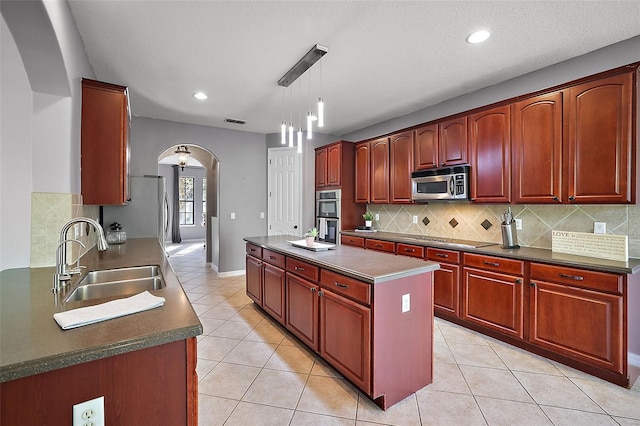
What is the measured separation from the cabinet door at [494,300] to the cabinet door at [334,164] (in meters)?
2.55

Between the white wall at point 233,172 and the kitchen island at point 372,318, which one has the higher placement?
the white wall at point 233,172

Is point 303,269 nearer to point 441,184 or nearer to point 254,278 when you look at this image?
point 254,278

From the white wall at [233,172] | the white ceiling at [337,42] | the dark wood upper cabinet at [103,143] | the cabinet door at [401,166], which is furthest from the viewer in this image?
the white wall at [233,172]

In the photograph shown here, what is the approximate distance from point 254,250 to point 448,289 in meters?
2.21

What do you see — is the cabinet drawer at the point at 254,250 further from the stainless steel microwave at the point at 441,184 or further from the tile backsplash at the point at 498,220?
the tile backsplash at the point at 498,220

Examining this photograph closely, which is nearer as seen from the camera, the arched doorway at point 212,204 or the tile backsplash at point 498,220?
the tile backsplash at point 498,220

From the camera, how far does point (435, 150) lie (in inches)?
144

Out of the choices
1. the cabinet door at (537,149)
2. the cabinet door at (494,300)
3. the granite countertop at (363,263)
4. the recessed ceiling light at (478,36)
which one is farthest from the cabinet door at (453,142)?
the granite countertop at (363,263)

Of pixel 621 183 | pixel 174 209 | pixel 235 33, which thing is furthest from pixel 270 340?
pixel 174 209

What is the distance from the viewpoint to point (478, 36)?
2.35 meters

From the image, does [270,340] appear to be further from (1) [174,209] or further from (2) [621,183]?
(1) [174,209]

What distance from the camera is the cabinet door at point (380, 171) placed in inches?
172

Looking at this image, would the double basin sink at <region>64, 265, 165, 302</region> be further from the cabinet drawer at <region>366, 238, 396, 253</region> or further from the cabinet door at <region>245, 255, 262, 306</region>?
the cabinet drawer at <region>366, 238, 396, 253</region>

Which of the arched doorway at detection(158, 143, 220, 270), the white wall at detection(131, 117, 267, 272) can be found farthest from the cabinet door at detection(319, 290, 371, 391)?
the arched doorway at detection(158, 143, 220, 270)
